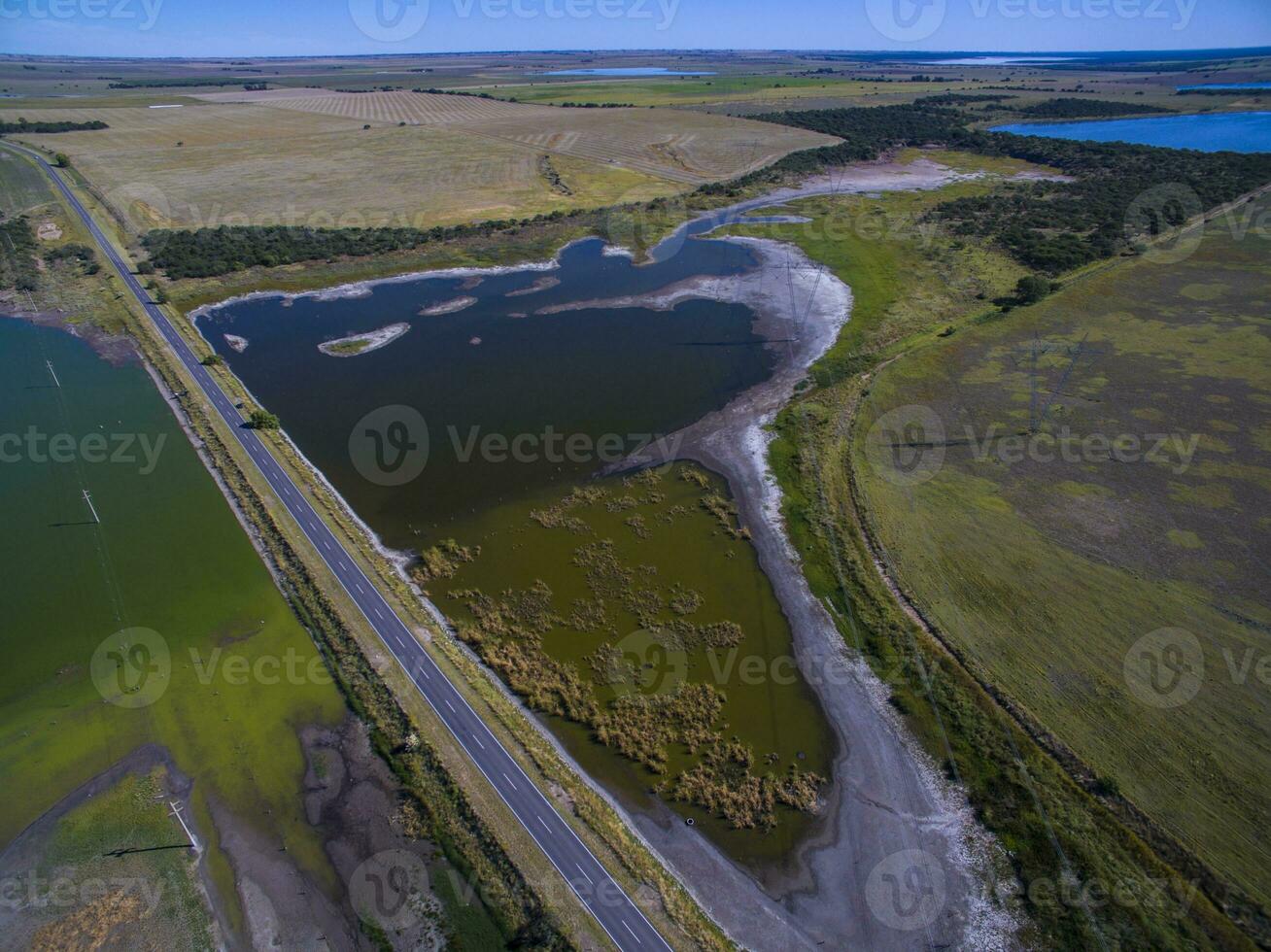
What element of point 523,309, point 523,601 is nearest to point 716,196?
point 523,309

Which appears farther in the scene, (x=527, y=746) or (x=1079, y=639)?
(x=1079, y=639)

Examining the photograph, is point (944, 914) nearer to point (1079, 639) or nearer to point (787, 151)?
point (1079, 639)

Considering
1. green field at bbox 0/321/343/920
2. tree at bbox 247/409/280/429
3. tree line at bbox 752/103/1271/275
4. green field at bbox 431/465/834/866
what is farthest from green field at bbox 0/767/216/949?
tree line at bbox 752/103/1271/275

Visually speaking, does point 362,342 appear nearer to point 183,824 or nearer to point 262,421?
point 262,421

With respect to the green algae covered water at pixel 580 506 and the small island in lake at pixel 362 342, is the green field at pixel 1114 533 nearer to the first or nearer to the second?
the green algae covered water at pixel 580 506

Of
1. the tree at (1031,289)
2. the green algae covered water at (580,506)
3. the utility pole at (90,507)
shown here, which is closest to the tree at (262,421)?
the green algae covered water at (580,506)

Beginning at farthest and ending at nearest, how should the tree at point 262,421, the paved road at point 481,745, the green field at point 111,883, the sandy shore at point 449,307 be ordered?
the sandy shore at point 449,307 → the tree at point 262,421 → the paved road at point 481,745 → the green field at point 111,883

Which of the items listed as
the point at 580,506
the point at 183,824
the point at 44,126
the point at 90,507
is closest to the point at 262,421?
the point at 90,507
